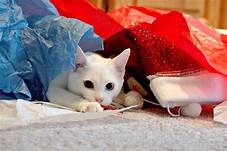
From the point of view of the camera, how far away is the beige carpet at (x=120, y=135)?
0.67 metres

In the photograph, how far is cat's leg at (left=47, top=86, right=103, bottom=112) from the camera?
92 centimetres

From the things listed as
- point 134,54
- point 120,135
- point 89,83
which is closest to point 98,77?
point 89,83

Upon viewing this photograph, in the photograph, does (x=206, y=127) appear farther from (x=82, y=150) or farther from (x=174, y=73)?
(x=82, y=150)

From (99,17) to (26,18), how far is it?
0.23m

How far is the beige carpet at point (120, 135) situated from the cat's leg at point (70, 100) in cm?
5

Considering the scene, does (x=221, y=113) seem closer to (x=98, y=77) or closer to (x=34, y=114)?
(x=98, y=77)

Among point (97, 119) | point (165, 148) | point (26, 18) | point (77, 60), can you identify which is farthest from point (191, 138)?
point (26, 18)

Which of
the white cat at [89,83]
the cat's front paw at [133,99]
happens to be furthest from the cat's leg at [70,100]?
the cat's front paw at [133,99]

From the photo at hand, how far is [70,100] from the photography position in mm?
967

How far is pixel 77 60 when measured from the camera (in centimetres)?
98

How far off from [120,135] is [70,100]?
0.25 metres

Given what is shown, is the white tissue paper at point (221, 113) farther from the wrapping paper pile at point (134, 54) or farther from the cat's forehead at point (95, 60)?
the cat's forehead at point (95, 60)

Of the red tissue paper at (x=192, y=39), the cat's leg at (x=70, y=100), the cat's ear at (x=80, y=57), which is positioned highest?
the red tissue paper at (x=192, y=39)

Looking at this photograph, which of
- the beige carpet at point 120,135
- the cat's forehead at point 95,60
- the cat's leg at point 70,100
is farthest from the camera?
the cat's forehead at point 95,60
